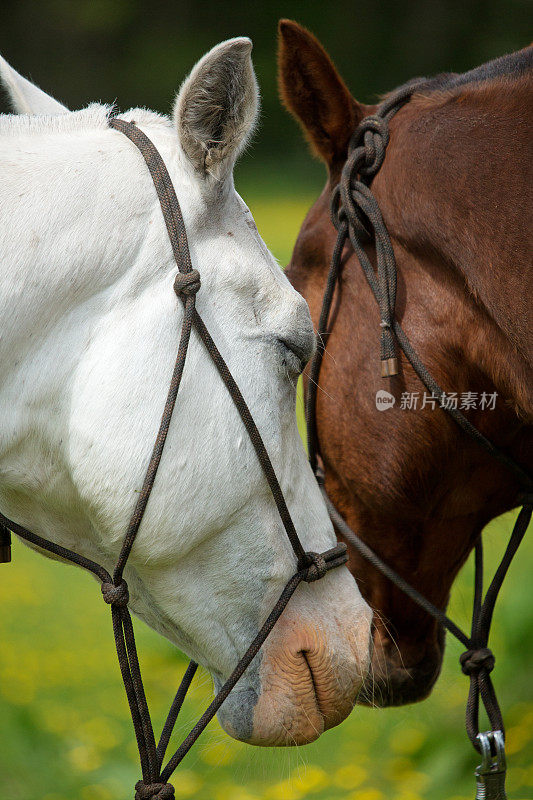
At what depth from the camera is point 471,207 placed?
5.46 feet

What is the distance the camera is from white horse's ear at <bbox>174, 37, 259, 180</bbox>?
1295mm

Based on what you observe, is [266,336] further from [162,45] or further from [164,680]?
[162,45]

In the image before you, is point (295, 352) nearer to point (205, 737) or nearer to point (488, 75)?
point (488, 75)

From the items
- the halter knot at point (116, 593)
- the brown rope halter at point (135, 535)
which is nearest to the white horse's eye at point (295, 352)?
the brown rope halter at point (135, 535)

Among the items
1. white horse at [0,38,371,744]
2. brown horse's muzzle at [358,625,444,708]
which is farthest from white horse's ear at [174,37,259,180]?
brown horse's muzzle at [358,625,444,708]

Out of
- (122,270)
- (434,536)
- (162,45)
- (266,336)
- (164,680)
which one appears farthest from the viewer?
(162,45)

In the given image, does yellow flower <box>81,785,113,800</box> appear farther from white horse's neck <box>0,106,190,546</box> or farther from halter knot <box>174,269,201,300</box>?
halter knot <box>174,269,201,300</box>

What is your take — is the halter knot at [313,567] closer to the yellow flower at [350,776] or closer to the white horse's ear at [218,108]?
the white horse's ear at [218,108]

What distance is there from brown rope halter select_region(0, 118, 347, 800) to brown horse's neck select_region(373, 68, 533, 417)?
1.90 feet

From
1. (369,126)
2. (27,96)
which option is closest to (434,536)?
(369,126)

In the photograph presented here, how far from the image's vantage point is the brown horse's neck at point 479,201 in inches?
63.7

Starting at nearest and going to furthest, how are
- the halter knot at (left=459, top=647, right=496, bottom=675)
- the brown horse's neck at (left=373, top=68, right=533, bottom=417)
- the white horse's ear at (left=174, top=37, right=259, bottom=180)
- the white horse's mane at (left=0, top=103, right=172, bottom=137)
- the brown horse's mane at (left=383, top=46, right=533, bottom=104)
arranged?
the white horse's ear at (left=174, top=37, right=259, bottom=180), the white horse's mane at (left=0, top=103, right=172, bottom=137), the brown horse's neck at (left=373, top=68, right=533, bottom=417), the brown horse's mane at (left=383, top=46, right=533, bottom=104), the halter knot at (left=459, top=647, right=496, bottom=675)

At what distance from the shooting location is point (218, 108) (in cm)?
133

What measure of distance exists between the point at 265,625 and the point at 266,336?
514 millimetres
